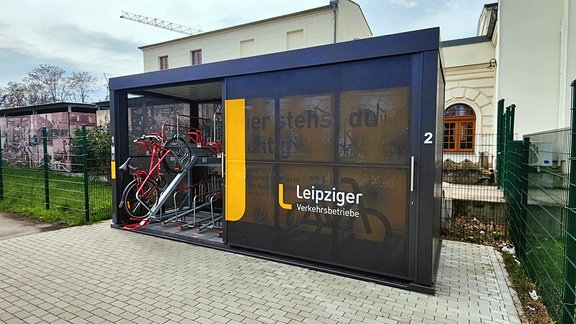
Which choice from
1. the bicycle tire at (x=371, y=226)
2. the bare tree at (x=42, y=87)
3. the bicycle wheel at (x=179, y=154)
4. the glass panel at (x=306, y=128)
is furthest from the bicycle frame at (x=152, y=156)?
the bare tree at (x=42, y=87)

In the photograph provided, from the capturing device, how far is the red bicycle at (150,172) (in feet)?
18.8

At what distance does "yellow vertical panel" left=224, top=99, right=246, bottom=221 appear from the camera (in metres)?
4.40

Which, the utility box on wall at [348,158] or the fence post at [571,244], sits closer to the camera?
the fence post at [571,244]

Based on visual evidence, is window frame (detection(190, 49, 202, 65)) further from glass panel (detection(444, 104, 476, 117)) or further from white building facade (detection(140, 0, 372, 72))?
glass panel (detection(444, 104, 476, 117))

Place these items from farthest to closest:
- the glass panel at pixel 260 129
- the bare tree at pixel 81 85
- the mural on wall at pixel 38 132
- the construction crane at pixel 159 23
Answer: the construction crane at pixel 159 23, the bare tree at pixel 81 85, the mural on wall at pixel 38 132, the glass panel at pixel 260 129

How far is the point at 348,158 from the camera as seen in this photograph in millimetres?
3646

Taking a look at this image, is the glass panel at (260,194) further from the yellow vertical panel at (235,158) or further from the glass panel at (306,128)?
the glass panel at (306,128)

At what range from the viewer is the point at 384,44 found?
3361mm

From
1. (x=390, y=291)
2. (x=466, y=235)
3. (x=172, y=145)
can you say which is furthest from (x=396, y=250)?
(x=172, y=145)

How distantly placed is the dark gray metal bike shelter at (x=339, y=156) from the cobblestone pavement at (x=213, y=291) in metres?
0.30

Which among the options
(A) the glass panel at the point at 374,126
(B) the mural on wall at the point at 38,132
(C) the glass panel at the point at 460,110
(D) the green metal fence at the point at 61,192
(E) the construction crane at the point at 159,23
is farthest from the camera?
(E) the construction crane at the point at 159,23

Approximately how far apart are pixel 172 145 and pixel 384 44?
13.6ft

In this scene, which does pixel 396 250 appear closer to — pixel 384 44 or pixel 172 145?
pixel 384 44

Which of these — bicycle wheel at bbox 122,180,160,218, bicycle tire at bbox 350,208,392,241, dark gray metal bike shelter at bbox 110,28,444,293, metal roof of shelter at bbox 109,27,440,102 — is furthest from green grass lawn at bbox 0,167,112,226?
bicycle tire at bbox 350,208,392,241
